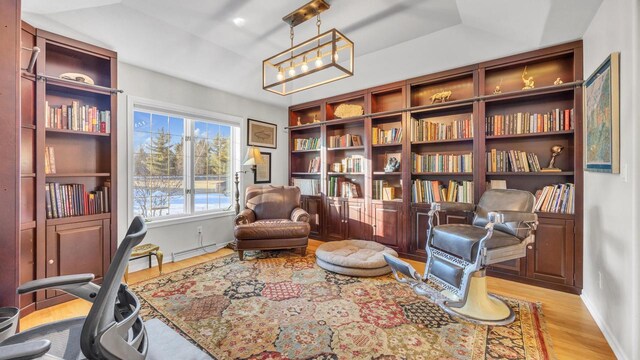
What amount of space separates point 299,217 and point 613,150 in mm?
3024

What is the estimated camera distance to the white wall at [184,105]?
9.93ft

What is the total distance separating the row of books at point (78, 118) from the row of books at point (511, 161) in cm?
406

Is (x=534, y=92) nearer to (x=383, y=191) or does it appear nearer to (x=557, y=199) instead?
(x=557, y=199)

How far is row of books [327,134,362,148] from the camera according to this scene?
418 centimetres

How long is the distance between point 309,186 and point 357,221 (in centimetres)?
107

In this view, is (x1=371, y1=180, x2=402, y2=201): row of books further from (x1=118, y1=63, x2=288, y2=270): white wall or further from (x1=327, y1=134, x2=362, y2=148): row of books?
(x1=118, y1=63, x2=288, y2=270): white wall

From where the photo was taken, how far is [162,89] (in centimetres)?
334

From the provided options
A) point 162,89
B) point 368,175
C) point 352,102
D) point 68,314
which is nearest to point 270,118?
point 352,102

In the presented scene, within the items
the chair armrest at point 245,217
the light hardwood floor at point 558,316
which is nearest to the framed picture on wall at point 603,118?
the light hardwood floor at point 558,316

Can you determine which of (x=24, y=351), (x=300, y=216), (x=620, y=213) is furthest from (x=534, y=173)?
(x=24, y=351)

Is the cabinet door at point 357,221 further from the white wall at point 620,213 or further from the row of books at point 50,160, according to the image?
the row of books at point 50,160

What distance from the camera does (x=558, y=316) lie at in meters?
2.13

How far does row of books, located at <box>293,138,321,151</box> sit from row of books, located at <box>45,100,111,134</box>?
9.18ft

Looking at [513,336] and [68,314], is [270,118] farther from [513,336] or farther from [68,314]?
[513,336]
